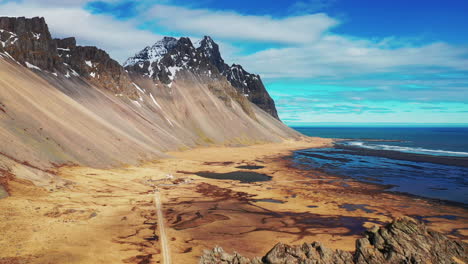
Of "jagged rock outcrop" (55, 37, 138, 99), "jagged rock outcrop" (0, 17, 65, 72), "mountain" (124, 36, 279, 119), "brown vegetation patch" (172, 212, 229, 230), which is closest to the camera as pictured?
"brown vegetation patch" (172, 212, 229, 230)

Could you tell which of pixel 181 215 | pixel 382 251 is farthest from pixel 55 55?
pixel 382 251

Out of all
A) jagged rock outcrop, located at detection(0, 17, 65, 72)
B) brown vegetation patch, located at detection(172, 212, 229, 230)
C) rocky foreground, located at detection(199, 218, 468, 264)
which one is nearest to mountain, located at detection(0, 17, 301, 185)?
jagged rock outcrop, located at detection(0, 17, 65, 72)

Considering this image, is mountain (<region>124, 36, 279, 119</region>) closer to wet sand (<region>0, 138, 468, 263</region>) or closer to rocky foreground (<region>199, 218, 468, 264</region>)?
wet sand (<region>0, 138, 468, 263</region>)

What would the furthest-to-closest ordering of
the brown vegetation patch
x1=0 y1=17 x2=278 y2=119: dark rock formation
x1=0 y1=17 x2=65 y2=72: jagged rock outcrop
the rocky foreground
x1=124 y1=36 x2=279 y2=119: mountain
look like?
x1=124 y1=36 x2=279 y2=119: mountain
x1=0 y1=17 x2=278 y2=119: dark rock formation
x1=0 y1=17 x2=65 y2=72: jagged rock outcrop
the brown vegetation patch
the rocky foreground

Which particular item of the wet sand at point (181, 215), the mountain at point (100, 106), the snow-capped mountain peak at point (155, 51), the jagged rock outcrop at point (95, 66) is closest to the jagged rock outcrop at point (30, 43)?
the mountain at point (100, 106)

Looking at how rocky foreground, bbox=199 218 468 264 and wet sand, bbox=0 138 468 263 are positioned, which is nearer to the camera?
rocky foreground, bbox=199 218 468 264

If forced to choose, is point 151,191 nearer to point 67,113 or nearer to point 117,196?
point 117,196
